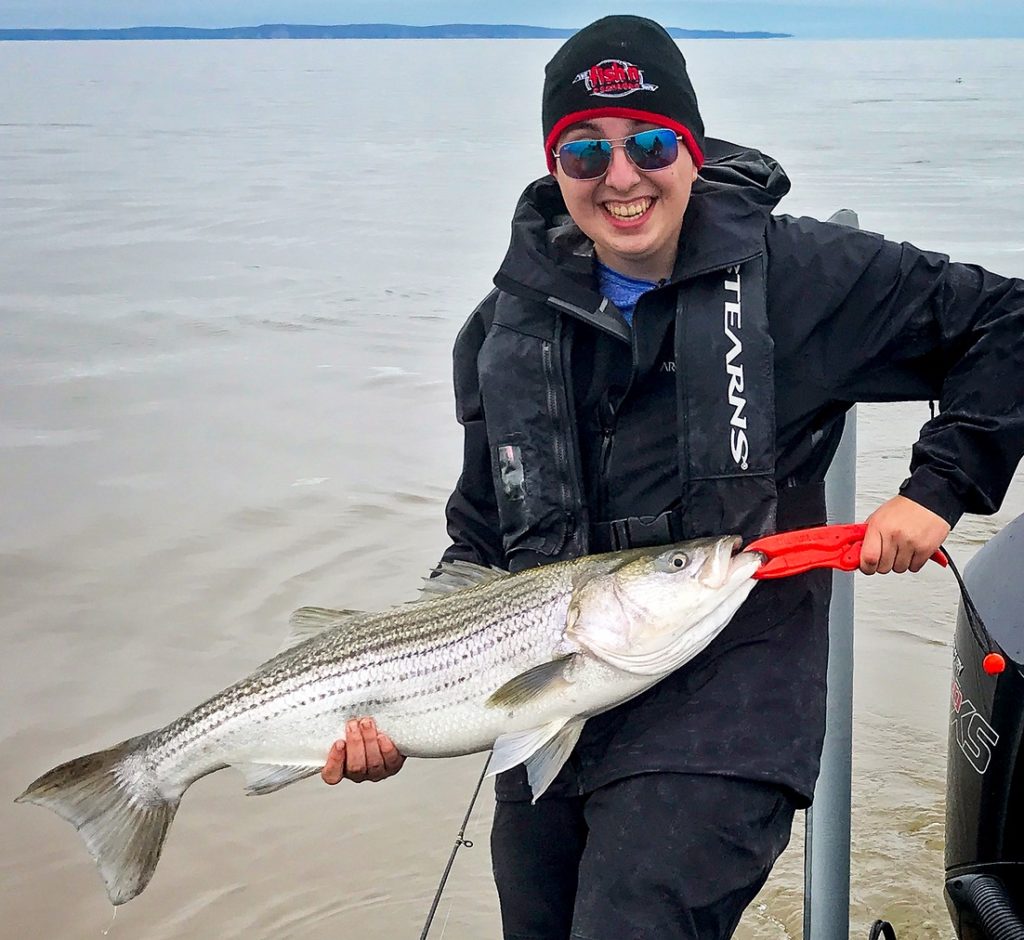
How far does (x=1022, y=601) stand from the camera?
11.4 ft

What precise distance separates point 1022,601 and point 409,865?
275 cm

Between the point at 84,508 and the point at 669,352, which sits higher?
the point at 669,352

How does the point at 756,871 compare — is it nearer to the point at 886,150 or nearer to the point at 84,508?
the point at 84,508

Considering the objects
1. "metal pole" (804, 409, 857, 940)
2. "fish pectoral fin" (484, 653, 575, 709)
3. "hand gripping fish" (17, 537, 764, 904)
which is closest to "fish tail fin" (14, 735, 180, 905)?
"hand gripping fish" (17, 537, 764, 904)

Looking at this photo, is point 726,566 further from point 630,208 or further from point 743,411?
point 630,208

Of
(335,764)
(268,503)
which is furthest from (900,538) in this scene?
Answer: (268,503)

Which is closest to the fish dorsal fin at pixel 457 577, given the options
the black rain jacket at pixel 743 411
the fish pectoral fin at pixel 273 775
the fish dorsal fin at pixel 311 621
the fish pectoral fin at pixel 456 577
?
the fish pectoral fin at pixel 456 577

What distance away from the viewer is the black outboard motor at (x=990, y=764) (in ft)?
10.8

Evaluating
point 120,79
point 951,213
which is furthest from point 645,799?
point 120,79

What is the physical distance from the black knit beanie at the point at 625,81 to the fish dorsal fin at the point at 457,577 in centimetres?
131

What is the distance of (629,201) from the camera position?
3617 mm

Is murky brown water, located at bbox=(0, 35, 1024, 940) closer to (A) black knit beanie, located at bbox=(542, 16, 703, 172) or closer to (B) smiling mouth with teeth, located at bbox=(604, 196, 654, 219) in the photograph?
(B) smiling mouth with teeth, located at bbox=(604, 196, 654, 219)

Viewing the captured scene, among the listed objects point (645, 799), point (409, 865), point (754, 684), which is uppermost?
point (754, 684)

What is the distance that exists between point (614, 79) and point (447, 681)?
1.76 m
